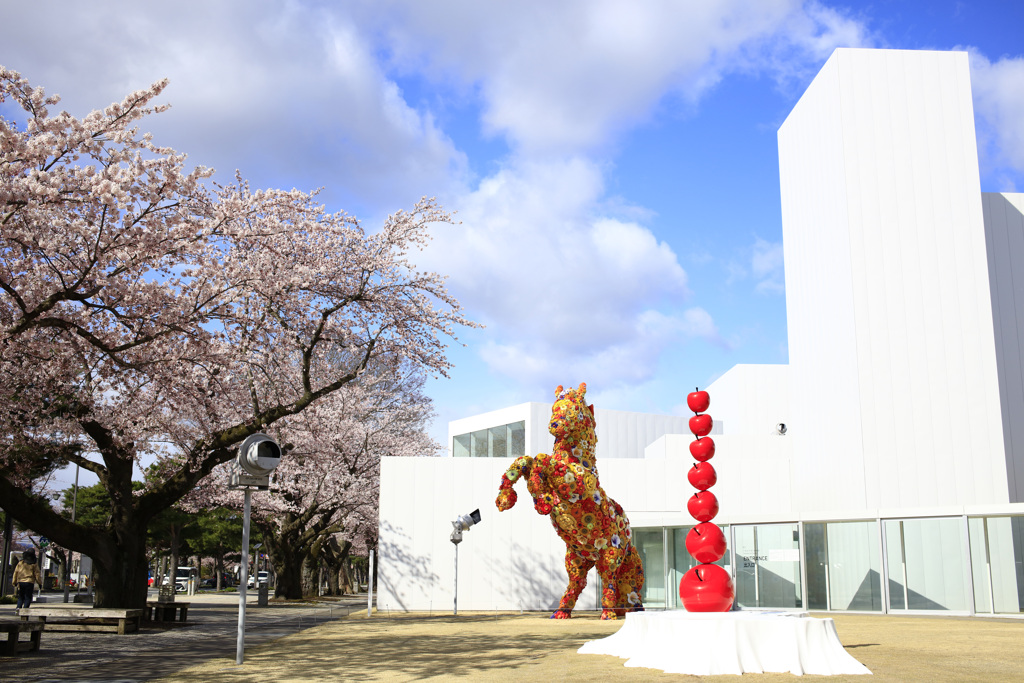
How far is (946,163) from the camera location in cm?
2247

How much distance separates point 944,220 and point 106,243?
20.5 m

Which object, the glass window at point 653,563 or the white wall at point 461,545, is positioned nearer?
the white wall at point 461,545

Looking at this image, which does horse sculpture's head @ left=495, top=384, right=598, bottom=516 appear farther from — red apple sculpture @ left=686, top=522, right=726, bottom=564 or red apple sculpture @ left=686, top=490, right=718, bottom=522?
red apple sculpture @ left=686, top=522, right=726, bottom=564

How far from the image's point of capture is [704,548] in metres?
9.99

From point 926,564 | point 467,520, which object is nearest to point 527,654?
point 467,520

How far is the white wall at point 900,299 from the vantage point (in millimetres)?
21172

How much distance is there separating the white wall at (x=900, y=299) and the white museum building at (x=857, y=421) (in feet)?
0.14

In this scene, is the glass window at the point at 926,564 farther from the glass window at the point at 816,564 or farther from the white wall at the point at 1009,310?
the white wall at the point at 1009,310

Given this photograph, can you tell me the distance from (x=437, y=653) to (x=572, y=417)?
662cm

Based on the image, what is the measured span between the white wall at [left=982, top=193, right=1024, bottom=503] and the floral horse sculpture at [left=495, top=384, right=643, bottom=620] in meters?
12.8

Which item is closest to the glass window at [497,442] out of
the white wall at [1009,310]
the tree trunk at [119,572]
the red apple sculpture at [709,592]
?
the white wall at [1009,310]

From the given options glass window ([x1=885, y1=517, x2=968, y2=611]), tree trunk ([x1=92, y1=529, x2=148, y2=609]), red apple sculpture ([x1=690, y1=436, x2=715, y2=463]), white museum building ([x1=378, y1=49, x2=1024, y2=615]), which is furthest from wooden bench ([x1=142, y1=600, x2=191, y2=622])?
glass window ([x1=885, y1=517, x2=968, y2=611])

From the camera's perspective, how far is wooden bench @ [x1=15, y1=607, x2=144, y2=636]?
13852mm

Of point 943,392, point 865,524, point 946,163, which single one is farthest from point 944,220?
point 865,524
